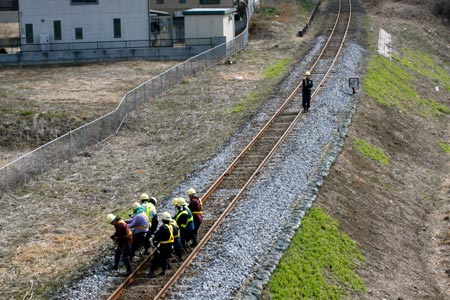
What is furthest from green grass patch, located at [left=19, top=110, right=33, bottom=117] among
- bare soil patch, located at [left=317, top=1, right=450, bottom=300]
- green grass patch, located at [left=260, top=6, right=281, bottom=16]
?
green grass patch, located at [left=260, top=6, right=281, bottom=16]

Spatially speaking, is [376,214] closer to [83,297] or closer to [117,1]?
[83,297]

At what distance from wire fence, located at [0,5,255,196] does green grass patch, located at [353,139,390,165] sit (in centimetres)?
1165

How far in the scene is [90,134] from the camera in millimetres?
34312

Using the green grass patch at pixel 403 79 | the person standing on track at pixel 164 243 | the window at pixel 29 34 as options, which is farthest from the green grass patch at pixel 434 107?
the window at pixel 29 34

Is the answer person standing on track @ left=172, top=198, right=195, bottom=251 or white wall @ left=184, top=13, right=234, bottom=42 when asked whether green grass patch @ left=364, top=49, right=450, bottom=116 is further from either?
person standing on track @ left=172, top=198, right=195, bottom=251

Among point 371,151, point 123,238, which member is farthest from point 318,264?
point 371,151

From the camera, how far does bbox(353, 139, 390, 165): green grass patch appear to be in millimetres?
29750

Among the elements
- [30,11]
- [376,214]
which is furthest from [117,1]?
[376,214]

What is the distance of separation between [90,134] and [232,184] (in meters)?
11.5

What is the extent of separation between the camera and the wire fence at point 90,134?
2909 centimetres

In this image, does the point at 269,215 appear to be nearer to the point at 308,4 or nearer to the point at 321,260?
the point at 321,260

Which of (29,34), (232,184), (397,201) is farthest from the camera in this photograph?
(29,34)

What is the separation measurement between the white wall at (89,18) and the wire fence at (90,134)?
870 centimetres

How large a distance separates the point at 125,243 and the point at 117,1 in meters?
40.8
